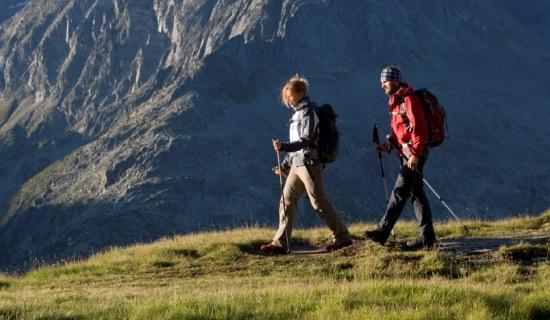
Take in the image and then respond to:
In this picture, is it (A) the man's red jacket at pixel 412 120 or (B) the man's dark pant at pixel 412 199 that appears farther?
(B) the man's dark pant at pixel 412 199

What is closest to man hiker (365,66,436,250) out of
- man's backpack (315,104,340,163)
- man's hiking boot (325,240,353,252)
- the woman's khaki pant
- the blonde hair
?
man's hiking boot (325,240,353,252)

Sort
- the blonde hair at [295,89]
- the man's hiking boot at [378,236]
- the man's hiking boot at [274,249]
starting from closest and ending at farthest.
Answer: the man's hiking boot at [378,236]
the blonde hair at [295,89]
the man's hiking boot at [274,249]

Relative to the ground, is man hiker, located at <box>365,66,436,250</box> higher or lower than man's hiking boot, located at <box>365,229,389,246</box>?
higher

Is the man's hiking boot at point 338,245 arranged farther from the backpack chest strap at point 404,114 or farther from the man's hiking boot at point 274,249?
the backpack chest strap at point 404,114

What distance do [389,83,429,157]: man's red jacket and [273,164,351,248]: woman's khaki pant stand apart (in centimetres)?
176

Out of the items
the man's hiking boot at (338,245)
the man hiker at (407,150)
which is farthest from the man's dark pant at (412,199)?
the man's hiking boot at (338,245)

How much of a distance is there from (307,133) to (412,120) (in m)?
1.96

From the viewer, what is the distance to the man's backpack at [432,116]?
11852 millimetres

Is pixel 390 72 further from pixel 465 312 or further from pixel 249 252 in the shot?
pixel 465 312

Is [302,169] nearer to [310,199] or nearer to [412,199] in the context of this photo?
[310,199]

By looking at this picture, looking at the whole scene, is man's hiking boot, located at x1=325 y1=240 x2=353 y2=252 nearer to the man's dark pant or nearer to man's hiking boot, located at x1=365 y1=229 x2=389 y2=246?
man's hiking boot, located at x1=365 y1=229 x2=389 y2=246

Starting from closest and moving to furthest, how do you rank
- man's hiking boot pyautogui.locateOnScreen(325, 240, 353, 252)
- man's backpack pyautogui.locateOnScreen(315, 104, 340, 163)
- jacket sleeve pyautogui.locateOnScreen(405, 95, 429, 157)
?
jacket sleeve pyautogui.locateOnScreen(405, 95, 429, 157), man's backpack pyautogui.locateOnScreen(315, 104, 340, 163), man's hiking boot pyautogui.locateOnScreen(325, 240, 353, 252)

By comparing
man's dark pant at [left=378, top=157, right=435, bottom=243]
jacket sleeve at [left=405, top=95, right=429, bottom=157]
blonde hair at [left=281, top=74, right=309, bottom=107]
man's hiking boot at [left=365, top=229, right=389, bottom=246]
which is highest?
blonde hair at [left=281, top=74, right=309, bottom=107]

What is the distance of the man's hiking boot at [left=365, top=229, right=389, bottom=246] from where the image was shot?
12.5 metres
